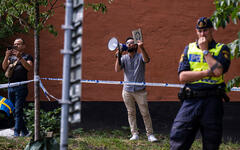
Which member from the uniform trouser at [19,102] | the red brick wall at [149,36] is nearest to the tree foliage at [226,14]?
the uniform trouser at [19,102]

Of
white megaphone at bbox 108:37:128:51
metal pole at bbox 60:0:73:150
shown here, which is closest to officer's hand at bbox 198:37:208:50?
metal pole at bbox 60:0:73:150

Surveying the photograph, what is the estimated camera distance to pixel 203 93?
3766 mm

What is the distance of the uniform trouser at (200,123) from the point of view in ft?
12.2

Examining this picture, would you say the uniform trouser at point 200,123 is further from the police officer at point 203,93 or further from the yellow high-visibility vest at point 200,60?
the yellow high-visibility vest at point 200,60

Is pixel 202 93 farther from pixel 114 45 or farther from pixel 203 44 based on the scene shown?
pixel 114 45

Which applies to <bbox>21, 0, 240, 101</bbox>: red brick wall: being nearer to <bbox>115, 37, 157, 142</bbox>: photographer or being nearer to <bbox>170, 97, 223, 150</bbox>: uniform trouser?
<bbox>115, 37, 157, 142</bbox>: photographer

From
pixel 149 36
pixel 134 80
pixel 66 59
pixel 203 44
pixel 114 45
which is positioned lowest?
pixel 134 80

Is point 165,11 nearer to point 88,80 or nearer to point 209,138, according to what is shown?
point 88,80

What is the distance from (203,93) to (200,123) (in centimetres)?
31

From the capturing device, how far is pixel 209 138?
3.72m

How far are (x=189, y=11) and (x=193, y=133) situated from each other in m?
5.05

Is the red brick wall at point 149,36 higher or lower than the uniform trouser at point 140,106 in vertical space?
higher

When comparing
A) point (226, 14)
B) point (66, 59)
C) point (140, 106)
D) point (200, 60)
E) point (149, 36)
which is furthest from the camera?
point (149, 36)

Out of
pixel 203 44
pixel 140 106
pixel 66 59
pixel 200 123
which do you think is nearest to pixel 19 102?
pixel 140 106
